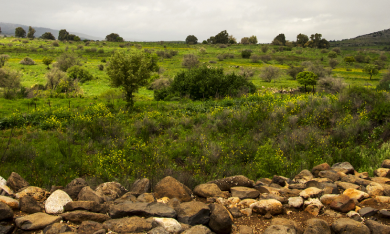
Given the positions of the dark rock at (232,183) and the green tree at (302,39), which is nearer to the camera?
the dark rock at (232,183)

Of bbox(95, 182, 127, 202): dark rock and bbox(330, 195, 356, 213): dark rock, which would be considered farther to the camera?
bbox(95, 182, 127, 202): dark rock

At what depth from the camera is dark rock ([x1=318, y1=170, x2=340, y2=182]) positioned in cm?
646

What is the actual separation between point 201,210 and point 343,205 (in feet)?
8.33

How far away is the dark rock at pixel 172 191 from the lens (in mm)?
5055

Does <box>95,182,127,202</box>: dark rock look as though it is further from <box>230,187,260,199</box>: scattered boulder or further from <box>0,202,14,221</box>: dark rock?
<box>230,187,260,199</box>: scattered boulder

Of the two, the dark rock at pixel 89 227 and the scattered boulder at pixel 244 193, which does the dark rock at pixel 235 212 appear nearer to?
the scattered boulder at pixel 244 193

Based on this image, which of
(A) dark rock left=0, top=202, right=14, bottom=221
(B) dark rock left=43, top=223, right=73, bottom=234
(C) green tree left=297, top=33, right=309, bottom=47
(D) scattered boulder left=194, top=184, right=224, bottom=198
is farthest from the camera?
(C) green tree left=297, top=33, right=309, bottom=47

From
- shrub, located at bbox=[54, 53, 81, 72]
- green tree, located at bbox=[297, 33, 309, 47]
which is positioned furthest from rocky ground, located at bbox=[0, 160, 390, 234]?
green tree, located at bbox=[297, 33, 309, 47]

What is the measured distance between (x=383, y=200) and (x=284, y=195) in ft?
5.78

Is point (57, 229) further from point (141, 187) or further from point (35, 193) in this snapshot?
point (141, 187)

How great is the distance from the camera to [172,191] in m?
5.14

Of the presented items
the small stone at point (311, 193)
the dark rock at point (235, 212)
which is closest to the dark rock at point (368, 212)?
the small stone at point (311, 193)

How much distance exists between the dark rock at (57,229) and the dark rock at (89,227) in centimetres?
16

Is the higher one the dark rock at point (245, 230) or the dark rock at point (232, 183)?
the dark rock at point (245, 230)
